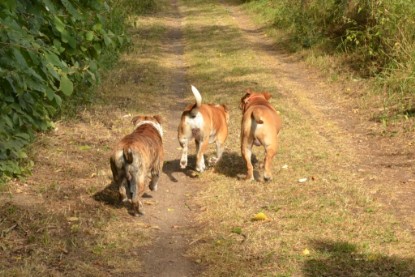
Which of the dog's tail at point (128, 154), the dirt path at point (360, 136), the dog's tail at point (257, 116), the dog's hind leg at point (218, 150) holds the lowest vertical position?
the dirt path at point (360, 136)

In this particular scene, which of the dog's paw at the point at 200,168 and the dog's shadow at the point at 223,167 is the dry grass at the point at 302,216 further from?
the dog's paw at the point at 200,168

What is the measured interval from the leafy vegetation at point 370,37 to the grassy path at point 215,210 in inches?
44.0

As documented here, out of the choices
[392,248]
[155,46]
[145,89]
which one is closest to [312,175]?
[392,248]

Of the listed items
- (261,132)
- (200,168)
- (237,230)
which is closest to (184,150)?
(200,168)

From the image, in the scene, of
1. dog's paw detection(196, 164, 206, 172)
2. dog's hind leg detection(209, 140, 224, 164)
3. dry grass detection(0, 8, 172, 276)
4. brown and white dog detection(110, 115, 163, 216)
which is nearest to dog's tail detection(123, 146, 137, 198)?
brown and white dog detection(110, 115, 163, 216)

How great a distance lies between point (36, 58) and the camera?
15.2ft

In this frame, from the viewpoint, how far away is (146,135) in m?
6.78

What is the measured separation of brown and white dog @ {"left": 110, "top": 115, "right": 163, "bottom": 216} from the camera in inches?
242

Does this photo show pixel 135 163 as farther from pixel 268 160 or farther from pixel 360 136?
pixel 360 136

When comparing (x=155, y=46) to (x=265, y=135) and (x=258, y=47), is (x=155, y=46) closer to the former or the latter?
(x=258, y=47)

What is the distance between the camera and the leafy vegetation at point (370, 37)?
1192 centimetres

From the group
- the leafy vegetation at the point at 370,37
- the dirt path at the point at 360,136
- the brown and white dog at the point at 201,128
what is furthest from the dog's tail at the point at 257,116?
the leafy vegetation at the point at 370,37

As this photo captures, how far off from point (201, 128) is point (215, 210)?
1351mm

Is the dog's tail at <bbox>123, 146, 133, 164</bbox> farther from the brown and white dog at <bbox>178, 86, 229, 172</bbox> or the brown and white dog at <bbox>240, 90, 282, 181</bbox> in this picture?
the brown and white dog at <bbox>240, 90, 282, 181</bbox>
